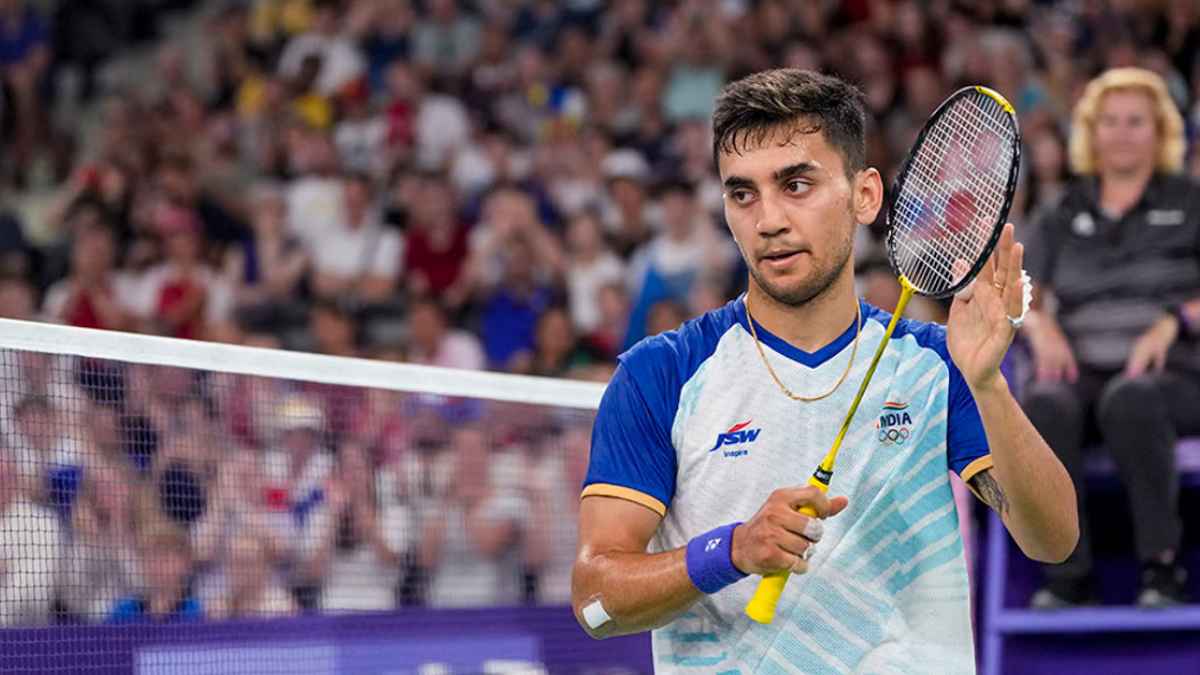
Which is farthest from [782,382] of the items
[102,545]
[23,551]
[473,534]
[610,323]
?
[610,323]

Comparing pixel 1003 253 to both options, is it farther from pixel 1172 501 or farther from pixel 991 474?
pixel 1172 501

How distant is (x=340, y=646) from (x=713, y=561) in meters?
2.77

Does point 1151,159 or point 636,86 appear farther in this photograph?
point 636,86

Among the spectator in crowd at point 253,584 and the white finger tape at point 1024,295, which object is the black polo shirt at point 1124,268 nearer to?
the spectator in crowd at point 253,584

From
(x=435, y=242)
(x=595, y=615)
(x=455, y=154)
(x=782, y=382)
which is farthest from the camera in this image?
(x=455, y=154)

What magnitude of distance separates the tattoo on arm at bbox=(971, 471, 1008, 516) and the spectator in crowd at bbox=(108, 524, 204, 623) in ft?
8.97

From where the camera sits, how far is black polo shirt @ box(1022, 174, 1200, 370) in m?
7.12

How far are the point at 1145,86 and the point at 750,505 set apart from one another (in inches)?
157

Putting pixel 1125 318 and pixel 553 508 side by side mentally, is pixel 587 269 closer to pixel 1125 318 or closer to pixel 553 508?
pixel 553 508

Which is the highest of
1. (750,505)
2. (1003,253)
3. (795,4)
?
(795,4)

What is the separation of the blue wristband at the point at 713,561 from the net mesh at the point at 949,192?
816 millimetres

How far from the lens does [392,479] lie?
21.5 ft

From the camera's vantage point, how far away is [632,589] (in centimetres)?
375

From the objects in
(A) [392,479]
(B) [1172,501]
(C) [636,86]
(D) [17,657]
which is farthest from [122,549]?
(C) [636,86]
